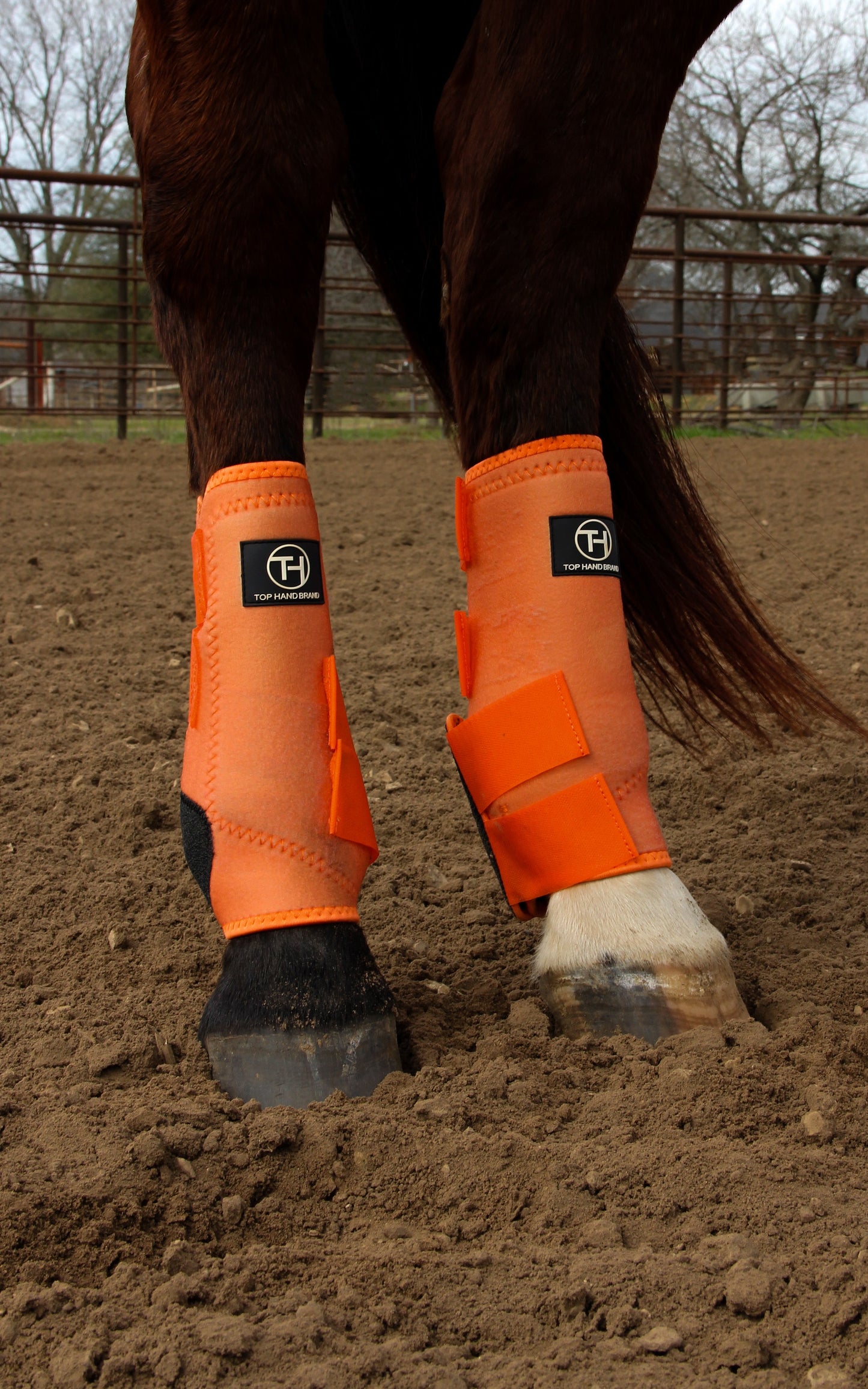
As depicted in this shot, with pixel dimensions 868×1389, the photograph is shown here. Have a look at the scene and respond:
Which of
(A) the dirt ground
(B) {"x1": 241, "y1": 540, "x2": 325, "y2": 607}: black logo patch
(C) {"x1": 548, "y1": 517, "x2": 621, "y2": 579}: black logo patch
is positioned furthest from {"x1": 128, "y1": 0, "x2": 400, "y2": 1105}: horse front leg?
(C) {"x1": 548, "y1": 517, "x2": 621, "y2": 579}: black logo patch

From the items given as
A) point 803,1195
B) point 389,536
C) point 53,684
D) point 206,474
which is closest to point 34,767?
point 53,684

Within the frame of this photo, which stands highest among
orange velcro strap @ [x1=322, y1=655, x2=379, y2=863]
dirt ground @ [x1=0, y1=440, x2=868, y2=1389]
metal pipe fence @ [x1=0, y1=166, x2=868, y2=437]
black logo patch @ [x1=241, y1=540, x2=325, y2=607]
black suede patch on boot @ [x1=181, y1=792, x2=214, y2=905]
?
metal pipe fence @ [x1=0, y1=166, x2=868, y2=437]

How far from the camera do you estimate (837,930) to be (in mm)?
1290

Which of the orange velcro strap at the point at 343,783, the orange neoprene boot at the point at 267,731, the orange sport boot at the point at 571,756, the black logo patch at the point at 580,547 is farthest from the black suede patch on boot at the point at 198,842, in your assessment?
the black logo patch at the point at 580,547

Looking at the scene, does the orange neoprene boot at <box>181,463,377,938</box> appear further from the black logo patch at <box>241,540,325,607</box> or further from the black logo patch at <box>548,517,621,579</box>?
the black logo patch at <box>548,517,621,579</box>

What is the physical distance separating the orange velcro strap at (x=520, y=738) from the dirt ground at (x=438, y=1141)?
0.22m

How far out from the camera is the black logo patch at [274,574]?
3.48 ft

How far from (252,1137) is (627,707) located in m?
0.52

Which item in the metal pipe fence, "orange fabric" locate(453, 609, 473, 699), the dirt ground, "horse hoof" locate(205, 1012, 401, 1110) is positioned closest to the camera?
the dirt ground

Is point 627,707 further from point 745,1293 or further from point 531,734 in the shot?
point 745,1293

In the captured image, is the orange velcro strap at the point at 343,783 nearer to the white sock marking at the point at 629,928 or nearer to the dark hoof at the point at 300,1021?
A: the dark hoof at the point at 300,1021

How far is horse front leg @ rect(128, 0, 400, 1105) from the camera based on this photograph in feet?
3.30

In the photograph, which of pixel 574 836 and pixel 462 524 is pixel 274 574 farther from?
pixel 574 836

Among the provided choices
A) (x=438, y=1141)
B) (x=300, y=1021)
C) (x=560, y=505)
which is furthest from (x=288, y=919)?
(x=560, y=505)
